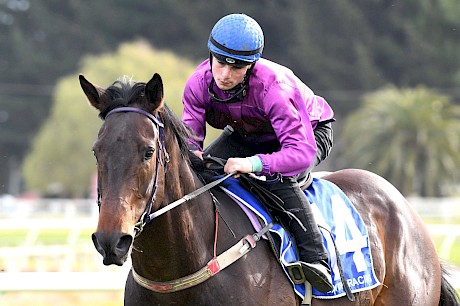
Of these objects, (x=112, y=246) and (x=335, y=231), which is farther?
(x=335, y=231)

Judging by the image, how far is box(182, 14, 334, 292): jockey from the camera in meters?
4.54

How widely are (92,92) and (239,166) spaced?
0.79m

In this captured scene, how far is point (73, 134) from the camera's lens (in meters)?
51.3

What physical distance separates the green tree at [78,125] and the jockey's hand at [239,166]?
45212 mm

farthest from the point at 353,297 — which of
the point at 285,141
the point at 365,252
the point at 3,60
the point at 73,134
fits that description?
the point at 3,60

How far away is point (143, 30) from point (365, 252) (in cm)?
5866

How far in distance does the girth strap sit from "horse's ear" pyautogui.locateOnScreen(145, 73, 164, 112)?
80cm

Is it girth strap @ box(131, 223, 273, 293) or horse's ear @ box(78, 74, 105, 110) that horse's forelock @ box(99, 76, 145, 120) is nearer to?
horse's ear @ box(78, 74, 105, 110)

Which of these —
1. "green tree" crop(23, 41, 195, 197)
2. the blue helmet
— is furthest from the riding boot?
"green tree" crop(23, 41, 195, 197)

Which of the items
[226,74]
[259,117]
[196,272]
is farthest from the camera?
[259,117]

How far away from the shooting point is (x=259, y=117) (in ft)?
15.7

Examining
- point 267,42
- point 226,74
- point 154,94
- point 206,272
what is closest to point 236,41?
point 226,74

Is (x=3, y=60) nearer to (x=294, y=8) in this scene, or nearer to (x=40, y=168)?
(x=40, y=168)

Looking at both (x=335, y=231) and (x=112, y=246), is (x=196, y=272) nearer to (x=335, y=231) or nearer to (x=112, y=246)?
(x=112, y=246)
